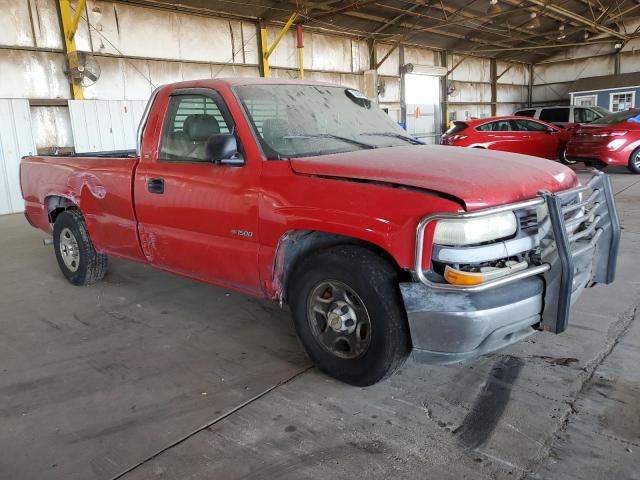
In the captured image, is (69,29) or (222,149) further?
(69,29)

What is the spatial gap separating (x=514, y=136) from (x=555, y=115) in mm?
3105

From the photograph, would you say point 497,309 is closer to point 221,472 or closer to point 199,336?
point 221,472

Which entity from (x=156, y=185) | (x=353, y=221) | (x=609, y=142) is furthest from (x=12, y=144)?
(x=609, y=142)

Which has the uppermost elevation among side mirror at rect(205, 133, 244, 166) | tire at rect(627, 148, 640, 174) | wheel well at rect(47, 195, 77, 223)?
side mirror at rect(205, 133, 244, 166)

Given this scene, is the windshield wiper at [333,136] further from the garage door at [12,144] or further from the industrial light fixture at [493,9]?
the industrial light fixture at [493,9]

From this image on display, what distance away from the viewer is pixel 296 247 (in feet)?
9.78

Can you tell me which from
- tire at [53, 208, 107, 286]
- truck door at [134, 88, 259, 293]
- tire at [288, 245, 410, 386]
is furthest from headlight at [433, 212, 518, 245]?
tire at [53, 208, 107, 286]

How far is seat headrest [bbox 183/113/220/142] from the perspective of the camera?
3489 millimetres

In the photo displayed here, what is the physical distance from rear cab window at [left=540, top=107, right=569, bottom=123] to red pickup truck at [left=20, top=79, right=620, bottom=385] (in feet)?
43.1

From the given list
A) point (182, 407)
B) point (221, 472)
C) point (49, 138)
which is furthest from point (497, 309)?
point (49, 138)

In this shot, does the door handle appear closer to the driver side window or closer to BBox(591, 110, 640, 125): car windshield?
the driver side window

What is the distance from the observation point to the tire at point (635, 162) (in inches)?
442

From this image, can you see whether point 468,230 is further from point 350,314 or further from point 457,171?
point 350,314

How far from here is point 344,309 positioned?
276cm
